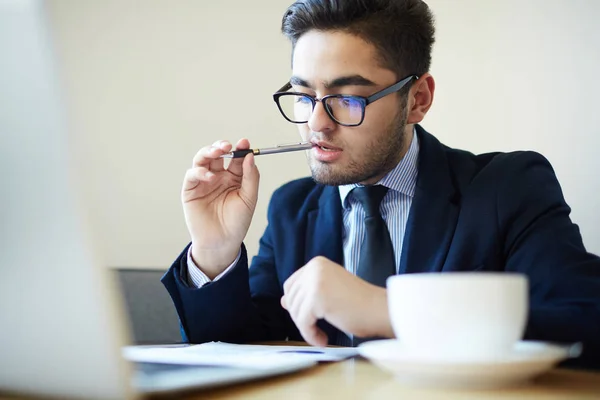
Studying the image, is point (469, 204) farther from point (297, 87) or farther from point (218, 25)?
point (218, 25)

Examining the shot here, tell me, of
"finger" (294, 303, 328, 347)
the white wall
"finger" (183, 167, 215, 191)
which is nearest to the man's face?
"finger" (183, 167, 215, 191)

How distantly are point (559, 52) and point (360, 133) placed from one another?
661 mm

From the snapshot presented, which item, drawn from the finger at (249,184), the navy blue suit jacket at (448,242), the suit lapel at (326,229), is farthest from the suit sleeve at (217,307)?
the suit lapel at (326,229)

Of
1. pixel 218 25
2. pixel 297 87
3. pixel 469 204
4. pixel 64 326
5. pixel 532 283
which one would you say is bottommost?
pixel 532 283

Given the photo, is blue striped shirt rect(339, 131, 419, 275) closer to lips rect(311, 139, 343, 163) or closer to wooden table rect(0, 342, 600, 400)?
lips rect(311, 139, 343, 163)

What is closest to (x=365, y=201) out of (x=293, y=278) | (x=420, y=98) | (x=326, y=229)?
(x=326, y=229)

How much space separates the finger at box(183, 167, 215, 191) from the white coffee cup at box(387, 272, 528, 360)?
79 centimetres

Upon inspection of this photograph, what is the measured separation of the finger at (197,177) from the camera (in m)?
1.36

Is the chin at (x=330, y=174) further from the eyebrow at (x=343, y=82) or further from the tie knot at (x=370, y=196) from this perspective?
the eyebrow at (x=343, y=82)

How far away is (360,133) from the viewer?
1485 mm

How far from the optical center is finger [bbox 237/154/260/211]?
1411mm

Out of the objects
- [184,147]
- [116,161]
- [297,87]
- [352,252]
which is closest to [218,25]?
[184,147]

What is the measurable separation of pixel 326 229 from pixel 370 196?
0.13 m

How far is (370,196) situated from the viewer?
58.9 inches
